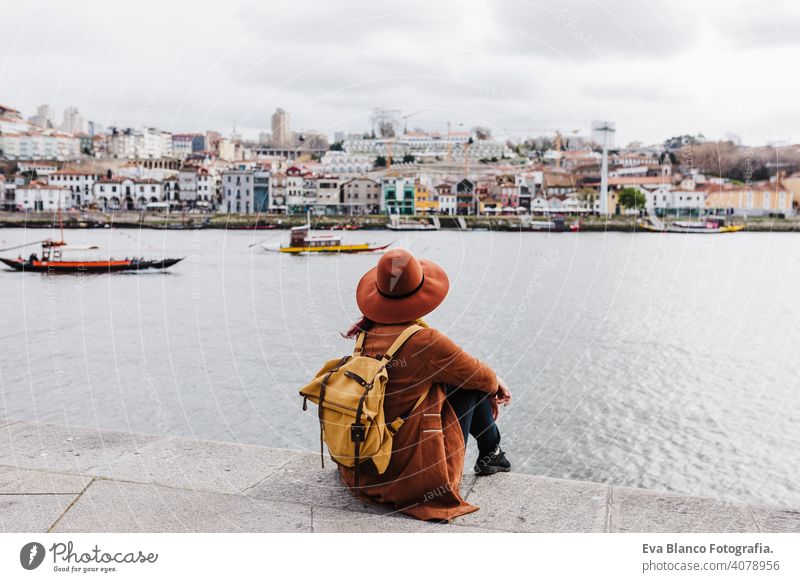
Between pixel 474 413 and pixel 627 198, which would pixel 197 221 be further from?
pixel 474 413

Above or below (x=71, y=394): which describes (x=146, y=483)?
above

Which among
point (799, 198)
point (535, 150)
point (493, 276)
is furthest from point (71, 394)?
point (799, 198)

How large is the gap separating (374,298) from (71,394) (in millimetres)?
8761

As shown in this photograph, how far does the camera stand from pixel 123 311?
1875cm

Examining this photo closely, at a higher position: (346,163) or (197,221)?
(346,163)

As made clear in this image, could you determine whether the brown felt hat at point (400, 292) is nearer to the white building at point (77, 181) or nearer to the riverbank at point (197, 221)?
the white building at point (77, 181)

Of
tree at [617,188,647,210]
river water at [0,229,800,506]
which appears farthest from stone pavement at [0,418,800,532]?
tree at [617,188,647,210]

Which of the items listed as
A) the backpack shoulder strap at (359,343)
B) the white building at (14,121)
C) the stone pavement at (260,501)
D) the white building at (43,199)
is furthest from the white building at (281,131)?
the white building at (43,199)

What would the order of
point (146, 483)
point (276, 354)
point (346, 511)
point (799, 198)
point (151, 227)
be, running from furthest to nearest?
point (151, 227) < point (799, 198) < point (276, 354) < point (146, 483) < point (346, 511)

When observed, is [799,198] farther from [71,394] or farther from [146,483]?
[146,483]

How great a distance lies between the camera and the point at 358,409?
6.36 ft

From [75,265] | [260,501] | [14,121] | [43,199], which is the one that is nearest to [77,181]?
[75,265]

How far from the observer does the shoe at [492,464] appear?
232 centimetres

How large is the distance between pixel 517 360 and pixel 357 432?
9.96 meters
